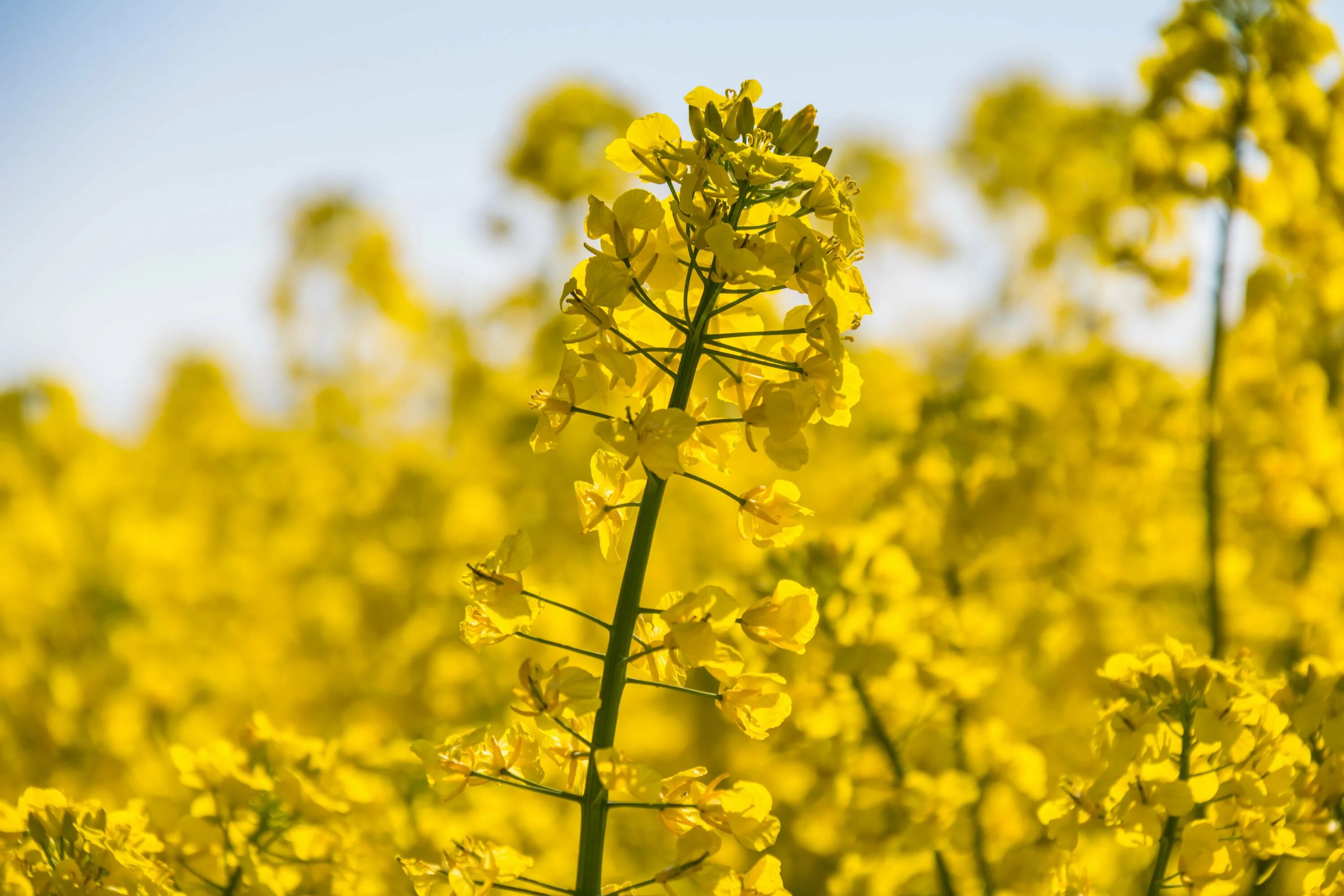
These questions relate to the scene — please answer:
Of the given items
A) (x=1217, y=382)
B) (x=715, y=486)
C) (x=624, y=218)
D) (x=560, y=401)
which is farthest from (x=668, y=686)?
(x=1217, y=382)

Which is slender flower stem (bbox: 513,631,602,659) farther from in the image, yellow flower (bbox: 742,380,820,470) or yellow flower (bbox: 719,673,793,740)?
yellow flower (bbox: 742,380,820,470)

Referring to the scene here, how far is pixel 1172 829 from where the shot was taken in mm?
1250

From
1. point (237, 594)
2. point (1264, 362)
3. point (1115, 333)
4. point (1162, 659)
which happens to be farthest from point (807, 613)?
point (237, 594)

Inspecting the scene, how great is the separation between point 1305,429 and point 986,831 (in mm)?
1261

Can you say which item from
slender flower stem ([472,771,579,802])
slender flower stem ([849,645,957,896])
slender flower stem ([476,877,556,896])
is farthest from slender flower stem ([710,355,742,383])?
slender flower stem ([849,645,957,896])

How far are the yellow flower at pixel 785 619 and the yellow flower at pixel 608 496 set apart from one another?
0.16 metres

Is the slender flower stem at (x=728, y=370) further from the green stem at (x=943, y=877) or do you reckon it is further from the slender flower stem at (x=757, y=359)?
the green stem at (x=943, y=877)

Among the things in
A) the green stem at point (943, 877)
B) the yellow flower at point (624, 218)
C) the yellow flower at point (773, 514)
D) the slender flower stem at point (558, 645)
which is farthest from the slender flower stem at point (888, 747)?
the yellow flower at point (624, 218)

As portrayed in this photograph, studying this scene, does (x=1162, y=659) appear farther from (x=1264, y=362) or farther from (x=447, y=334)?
(x=447, y=334)

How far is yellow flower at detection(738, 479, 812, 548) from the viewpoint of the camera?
115cm

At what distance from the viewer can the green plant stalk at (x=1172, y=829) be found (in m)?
1.21

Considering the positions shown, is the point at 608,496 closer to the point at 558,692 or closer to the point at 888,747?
the point at 558,692

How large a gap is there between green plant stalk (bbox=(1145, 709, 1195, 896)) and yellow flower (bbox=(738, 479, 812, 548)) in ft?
1.68

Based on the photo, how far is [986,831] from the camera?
6.14 ft
